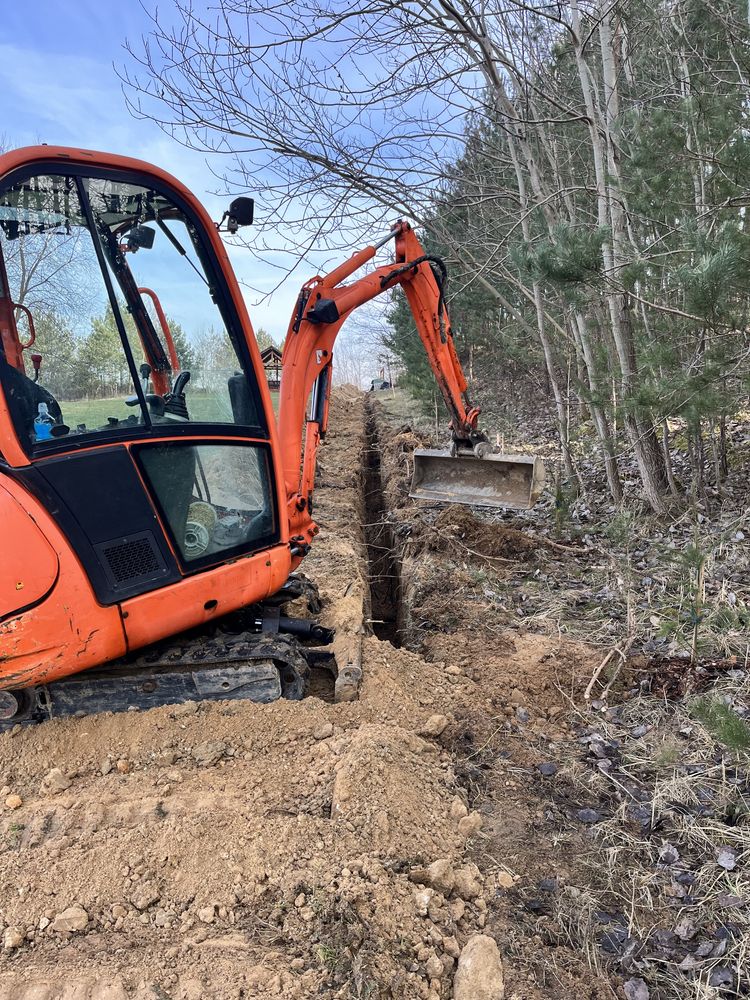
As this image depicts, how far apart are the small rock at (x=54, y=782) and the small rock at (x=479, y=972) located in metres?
2.17

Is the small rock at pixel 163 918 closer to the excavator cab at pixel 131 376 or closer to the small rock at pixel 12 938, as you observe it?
the small rock at pixel 12 938

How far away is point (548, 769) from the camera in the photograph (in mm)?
3514

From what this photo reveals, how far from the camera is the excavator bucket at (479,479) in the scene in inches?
250

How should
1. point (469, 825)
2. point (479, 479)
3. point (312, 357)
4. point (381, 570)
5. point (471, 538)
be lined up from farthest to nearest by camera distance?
point (381, 570) < point (471, 538) < point (479, 479) < point (312, 357) < point (469, 825)

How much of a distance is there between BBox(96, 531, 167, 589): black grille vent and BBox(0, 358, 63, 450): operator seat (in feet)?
2.07

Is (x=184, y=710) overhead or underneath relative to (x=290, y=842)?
overhead

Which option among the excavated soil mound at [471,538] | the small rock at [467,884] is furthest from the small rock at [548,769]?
the excavated soil mound at [471,538]

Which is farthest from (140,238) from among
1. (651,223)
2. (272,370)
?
(651,223)

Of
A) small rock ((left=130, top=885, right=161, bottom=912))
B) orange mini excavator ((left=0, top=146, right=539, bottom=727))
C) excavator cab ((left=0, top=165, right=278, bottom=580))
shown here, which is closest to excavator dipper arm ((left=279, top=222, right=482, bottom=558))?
orange mini excavator ((left=0, top=146, right=539, bottom=727))

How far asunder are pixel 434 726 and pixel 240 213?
3.08 m

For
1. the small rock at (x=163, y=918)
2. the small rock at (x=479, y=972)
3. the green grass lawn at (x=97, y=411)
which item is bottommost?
the small rock at (x=479, y=972)

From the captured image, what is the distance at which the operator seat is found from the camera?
9.87 ft

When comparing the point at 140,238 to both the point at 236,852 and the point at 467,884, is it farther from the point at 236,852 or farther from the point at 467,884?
the point at 467,884

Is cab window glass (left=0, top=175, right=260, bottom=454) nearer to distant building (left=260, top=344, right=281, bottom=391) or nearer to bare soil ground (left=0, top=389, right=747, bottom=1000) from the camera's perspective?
distant building (left=260, top=344, right=281, bottom=391)
